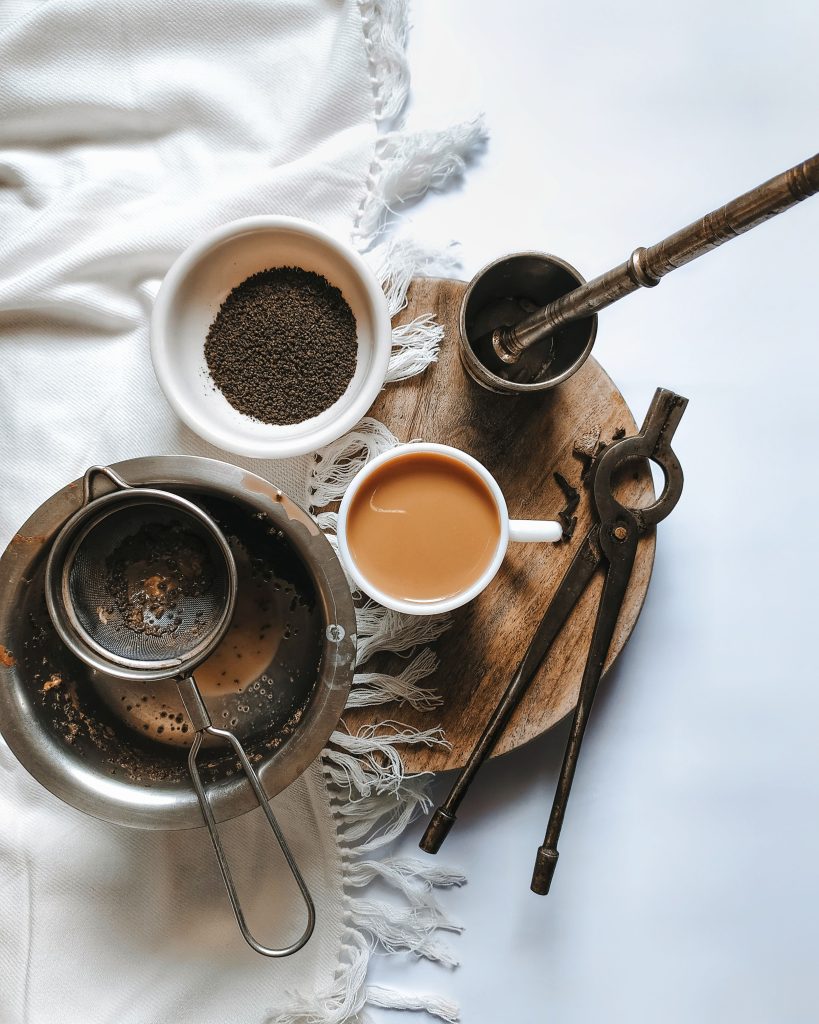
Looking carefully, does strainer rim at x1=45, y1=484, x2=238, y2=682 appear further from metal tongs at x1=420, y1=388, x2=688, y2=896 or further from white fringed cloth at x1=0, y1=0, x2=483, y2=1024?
metal tongs at x1=420, y1=388, x2=688, y2=896

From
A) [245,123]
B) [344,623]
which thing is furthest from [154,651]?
[245,123]

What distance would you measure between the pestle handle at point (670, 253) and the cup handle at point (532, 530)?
0.23 meters

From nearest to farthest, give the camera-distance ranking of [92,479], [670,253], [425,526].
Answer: [670,253] → [92,479] → [425,526]

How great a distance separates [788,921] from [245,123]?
4.74 ft

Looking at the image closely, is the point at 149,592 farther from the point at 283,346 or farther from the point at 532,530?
the point at 532,530

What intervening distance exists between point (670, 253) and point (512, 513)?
1.45 feet

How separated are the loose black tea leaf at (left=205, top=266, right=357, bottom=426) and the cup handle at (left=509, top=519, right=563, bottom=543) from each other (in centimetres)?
31

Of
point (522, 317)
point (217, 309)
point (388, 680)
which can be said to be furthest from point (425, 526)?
point (217, 309)

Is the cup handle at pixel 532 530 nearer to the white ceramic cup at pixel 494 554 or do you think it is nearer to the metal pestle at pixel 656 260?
the white ceramic cup at pixel 494 554

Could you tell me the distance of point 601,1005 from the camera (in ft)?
4.05

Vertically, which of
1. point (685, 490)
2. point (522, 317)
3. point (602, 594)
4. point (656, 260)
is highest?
point (656, 260)

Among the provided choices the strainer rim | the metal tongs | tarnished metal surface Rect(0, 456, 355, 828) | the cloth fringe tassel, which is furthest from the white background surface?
the strainer rim

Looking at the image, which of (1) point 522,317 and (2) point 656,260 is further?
(1) point 522,317

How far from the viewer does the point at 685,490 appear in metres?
1.25
